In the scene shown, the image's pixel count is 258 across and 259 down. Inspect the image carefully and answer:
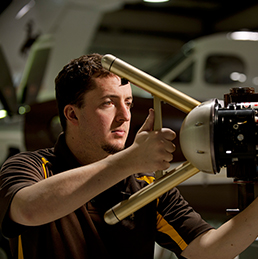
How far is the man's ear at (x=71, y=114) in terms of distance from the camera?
894 mm

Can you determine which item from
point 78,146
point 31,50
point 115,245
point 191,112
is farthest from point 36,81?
point 191,112

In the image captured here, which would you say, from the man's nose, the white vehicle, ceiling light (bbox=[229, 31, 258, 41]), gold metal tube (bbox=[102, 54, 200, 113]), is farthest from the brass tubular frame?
ceiling light (bbox=[229, 31, 258, 41])

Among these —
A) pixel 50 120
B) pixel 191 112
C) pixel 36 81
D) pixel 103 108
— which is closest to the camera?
pixel 191 112

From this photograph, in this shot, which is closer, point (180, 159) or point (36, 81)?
point (180, 159)

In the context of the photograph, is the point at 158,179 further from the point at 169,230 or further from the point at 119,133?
the point at 169,230

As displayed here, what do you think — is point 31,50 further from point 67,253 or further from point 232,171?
point 232,171

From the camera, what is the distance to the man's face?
0.81 meters

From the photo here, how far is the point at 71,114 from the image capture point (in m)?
0.90

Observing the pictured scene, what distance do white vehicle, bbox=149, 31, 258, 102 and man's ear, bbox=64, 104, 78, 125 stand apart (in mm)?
1794

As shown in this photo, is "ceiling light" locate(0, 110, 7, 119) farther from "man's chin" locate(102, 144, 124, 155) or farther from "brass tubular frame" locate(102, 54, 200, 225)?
"brass tubular frame" locate(102, 54, 200, 225)

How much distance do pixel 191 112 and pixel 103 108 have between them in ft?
0.92

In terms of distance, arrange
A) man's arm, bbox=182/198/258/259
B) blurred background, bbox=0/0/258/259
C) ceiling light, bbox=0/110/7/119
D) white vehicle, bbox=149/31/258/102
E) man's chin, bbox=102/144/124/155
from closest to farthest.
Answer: man's arm, bbox=182/198/258/259, man's chin, bbox=102/144/124/155, blurred background, bbox=0/0/258/259, ceiling light, bbox=0/110/7/119, white vehicle, bbox=149/31/258/102

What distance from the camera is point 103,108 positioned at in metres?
0.82

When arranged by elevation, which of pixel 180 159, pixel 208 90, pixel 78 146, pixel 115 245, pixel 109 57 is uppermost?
pixel 109 57
